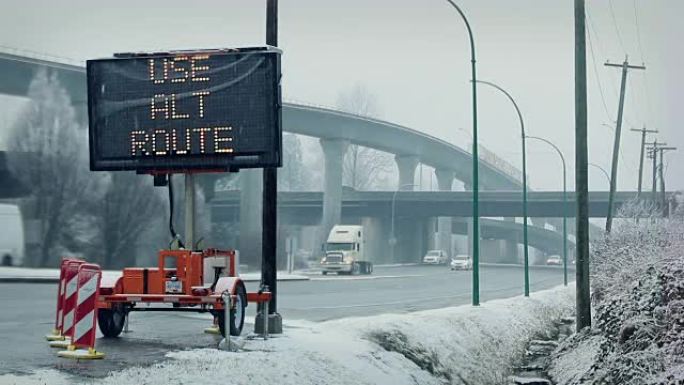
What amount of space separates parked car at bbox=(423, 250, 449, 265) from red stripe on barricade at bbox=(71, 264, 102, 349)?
89.8 meters

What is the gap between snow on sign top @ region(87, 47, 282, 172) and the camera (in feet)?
53.7

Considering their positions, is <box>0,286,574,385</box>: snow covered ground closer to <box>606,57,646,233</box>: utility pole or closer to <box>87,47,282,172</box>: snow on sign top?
<box>87,47,282,172</box>: snow on sign top

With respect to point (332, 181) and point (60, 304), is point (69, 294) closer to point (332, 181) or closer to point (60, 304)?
point (60, 304)

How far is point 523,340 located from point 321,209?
70263 mm

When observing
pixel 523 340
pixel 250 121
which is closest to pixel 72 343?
pixel 250 121

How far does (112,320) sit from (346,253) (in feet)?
181

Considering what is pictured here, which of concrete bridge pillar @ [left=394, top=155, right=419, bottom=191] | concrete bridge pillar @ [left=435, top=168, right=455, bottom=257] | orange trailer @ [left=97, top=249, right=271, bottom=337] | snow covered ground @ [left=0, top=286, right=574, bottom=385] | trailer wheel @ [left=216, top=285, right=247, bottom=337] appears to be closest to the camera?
snow covered ground @ [left=0, top=286, right=574, bottom=385]

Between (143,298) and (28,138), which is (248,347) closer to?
(143,298)

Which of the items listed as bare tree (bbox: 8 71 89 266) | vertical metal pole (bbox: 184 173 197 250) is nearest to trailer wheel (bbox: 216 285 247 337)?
vertical metal pole (bbox: 184 173 197 250)

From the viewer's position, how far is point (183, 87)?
16438 mm

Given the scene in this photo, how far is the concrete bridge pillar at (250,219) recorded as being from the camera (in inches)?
2477

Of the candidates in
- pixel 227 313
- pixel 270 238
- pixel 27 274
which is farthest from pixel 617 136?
pixel 227 313

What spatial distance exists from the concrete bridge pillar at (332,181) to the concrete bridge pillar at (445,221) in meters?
21.9

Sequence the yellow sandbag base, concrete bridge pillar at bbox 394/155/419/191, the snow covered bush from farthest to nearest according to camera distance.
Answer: concrete bridge pillar at bbox 394/155/419/191
the snow covered bush
the yellow sandbag base
